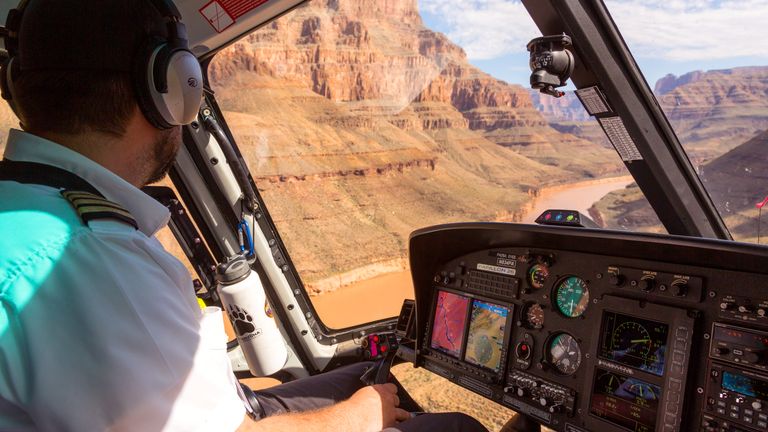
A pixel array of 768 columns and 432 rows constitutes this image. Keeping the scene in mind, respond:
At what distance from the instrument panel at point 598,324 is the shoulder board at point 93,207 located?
5.86ft

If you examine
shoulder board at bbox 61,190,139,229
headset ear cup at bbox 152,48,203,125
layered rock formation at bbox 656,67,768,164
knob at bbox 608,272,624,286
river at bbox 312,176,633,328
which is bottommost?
river at bbox 312,176,633,328

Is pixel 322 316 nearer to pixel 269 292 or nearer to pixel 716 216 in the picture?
pixel 269 292

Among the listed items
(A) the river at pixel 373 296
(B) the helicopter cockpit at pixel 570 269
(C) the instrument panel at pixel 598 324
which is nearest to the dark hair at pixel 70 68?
(B) the helicopter cockpit at pixel 570 269

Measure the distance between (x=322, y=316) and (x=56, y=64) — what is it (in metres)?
2.92

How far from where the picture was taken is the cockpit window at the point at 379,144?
12.8 metres

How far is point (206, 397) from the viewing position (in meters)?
1.13

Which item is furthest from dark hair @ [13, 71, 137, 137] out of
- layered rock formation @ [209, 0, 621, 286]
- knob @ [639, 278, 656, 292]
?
layered rock formation @ [209, 0, 621, 286]

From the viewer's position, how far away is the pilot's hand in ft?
6.54

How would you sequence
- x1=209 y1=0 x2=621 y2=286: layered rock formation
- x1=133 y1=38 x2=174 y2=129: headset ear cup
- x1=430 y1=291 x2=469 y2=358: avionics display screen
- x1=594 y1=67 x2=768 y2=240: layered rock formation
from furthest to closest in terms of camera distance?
x1=209 y1=0 x2=621 y2=286: layered rock formation < x1=430 y1=291 x2=469 y2=358: avionics display screen < x1=594 y1=67 x2=768 y2=240: layered rock formation < x1=133 y1=38 x2=174 y2=129: headset ear cup

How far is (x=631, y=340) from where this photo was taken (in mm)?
2213

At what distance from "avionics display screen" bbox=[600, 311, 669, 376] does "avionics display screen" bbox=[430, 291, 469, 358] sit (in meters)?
0.79

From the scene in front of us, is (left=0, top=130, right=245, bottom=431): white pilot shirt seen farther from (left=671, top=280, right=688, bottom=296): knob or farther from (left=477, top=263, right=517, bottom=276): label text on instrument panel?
(left=477, top=263, right=517, bottom=276): label text on instrument panel

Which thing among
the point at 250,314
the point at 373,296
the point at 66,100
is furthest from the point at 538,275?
the point at 373,296

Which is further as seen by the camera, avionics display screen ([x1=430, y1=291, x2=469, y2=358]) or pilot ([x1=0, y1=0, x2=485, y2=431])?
avionics display screen ([x1=430, y1=291, x2=469, y2=358])
